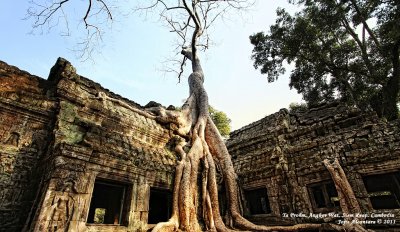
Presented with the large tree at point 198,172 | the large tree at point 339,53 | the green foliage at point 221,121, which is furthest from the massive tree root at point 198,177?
the green foliage at point 221,121

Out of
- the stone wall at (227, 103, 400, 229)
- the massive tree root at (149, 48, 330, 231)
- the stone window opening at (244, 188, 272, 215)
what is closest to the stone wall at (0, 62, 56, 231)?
the massive tree root at (149, 48, 330, 231)

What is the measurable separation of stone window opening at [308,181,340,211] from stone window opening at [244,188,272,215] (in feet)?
5.15

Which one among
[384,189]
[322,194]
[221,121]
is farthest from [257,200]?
[221,121]

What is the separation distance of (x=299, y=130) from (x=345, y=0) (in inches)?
279

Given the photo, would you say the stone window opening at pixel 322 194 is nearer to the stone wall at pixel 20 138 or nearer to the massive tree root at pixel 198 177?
the massive tree root at pixel 198 177

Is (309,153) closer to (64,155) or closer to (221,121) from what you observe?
(64,155)

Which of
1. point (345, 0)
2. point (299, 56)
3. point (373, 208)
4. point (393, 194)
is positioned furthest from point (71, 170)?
point (345, 0)

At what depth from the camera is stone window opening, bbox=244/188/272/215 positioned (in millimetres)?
7605

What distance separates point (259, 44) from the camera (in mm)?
12844

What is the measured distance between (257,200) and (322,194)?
2160 millimetres

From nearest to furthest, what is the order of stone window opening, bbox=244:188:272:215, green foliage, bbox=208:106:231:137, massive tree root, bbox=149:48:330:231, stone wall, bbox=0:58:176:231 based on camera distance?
stone wall, bbox=0:58:176:231 → massive tree root, bbox=149:48:330:231 → stone window opening, bbox=244:188:272:215 → green foliage, bbox=208:106:231:137

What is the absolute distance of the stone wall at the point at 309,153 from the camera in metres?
5.68

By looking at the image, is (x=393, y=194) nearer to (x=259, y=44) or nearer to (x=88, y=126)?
(x=88, y=126)

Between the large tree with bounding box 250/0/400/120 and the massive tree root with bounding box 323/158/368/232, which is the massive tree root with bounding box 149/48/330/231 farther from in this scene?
the large tree with bounding box 250/0/400/120
